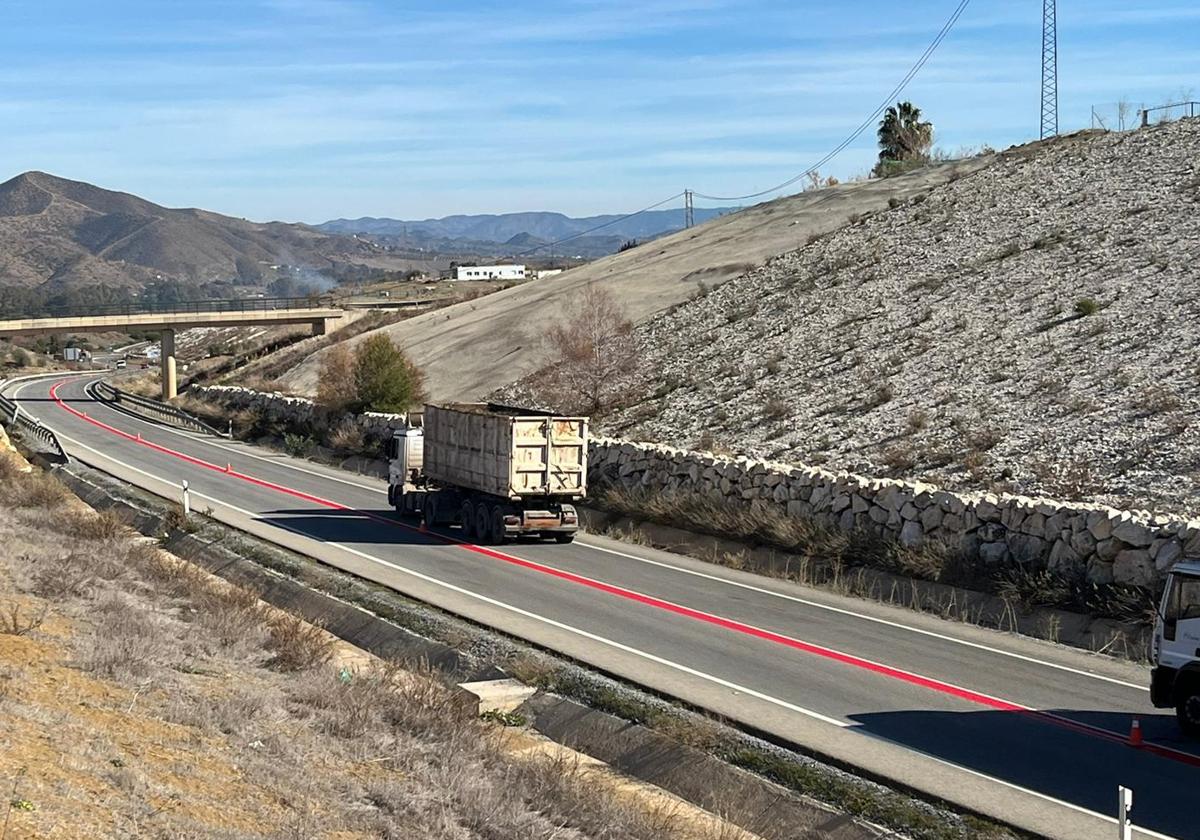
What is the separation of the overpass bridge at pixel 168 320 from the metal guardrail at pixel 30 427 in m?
15.1

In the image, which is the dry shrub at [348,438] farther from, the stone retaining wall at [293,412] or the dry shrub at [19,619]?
the dry shrub at [19,619]

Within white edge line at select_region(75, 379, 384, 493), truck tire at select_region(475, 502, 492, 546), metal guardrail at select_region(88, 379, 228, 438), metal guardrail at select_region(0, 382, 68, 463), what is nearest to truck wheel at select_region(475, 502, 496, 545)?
truck tire at select_region(475, 502, 492, 546)

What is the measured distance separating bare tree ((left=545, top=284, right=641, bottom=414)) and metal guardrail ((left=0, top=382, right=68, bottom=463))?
16.4 meters

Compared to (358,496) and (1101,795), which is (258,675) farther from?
(358,496)

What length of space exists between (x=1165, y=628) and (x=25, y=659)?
11.1 meters

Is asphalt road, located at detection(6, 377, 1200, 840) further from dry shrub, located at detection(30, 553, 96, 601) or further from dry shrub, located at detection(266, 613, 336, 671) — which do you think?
dry shrub, located at detection(30, 553, 96, 601)

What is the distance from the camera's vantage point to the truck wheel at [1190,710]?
518 inches

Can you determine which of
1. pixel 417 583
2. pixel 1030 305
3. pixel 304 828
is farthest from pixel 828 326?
pixel 304 828

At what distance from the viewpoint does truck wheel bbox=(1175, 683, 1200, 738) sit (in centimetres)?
1316

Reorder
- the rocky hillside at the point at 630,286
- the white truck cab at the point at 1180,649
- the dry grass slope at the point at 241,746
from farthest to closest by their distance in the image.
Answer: the rocky hillside at the point at 630,286
the white truck cab at the point at 1180,649
the dry grass slope at the point at 241,746

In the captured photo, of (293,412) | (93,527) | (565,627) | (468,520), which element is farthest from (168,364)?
(565,627)

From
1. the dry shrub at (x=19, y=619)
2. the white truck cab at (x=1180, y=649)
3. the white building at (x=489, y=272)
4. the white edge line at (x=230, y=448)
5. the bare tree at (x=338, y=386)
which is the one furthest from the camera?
the white building at (x=489, y=272)

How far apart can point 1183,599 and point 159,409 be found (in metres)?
62.3

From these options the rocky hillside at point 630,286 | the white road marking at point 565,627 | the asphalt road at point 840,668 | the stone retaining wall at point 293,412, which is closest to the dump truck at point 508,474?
the asphalt road at point 840,668
